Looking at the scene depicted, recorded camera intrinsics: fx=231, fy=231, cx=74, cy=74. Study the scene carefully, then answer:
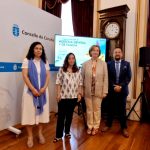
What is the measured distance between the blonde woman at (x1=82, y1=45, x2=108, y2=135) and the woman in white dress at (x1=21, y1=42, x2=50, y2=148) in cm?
69

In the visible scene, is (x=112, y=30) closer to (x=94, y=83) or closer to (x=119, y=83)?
(x=119, y=83)

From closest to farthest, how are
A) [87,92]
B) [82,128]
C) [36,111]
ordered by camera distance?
[36,111]
[87,92]
[82,128]

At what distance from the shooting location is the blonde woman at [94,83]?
11.3 feet

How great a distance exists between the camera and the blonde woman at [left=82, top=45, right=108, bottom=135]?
3.44 metres

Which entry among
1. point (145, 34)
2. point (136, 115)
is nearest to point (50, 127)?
point (136, 115)

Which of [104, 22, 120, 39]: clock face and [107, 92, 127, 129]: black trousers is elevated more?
[104, 22, 120, 39]: clock face

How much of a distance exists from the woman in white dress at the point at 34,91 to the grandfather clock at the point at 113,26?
Answer: 5.74 ft

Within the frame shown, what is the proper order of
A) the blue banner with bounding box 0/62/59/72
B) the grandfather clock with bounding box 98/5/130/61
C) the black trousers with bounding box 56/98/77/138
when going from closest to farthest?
the black trousers with bounding box 56/98/77/138
the blue banner with bounding box 0/62/59/72
the grandfather clock with bounding box 98/5/130/61

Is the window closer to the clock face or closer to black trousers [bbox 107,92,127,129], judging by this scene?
the clock face

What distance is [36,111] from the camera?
3004 mm

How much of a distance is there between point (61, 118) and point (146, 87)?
6.78ft

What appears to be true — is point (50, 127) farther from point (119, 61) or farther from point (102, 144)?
point (119, 61)

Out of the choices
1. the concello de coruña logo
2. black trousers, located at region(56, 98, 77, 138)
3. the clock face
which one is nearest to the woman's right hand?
black trousers, located at region(56, 98, 77, 138)

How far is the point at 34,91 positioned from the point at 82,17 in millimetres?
2594
